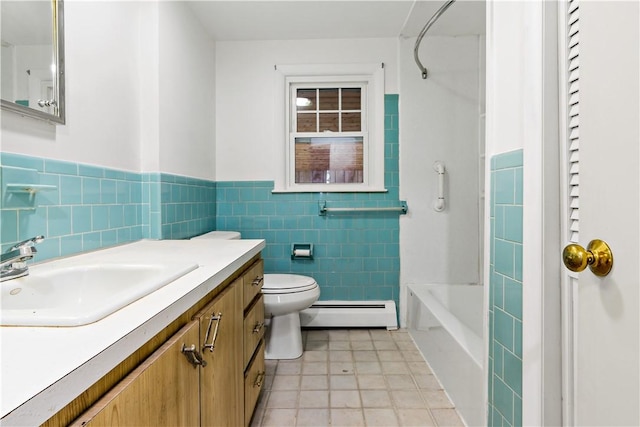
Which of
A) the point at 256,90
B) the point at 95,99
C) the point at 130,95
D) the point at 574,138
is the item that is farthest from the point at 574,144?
the point at 256,90

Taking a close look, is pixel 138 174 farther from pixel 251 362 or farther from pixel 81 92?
pixel 251 362

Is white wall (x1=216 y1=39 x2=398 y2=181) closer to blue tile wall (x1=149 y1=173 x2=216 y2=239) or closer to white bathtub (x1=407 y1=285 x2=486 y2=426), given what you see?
blue tile wall (x1=149 y1=173 x2=216 y2=239)

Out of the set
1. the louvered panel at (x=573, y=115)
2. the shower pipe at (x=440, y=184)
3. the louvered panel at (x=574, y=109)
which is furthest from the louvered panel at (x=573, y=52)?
the shower pipe at (x=440, y=184)

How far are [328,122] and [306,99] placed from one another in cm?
26

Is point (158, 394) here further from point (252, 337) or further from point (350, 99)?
point (350, 99)

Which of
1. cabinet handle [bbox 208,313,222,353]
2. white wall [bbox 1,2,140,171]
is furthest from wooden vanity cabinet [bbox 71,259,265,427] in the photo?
white wall [bbox 1,2,140,171]

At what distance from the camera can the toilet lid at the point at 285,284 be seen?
1942 mm

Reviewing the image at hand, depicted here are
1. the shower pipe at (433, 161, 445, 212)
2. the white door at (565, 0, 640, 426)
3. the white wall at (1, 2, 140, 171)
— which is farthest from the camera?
the shower pipe at (433, 161, 445, 212)

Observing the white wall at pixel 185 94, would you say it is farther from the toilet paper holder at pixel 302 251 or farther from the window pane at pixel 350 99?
the window pane at pixel 350 99

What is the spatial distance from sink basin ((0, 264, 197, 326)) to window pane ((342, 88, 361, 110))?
6.84 feet

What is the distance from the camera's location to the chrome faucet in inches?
29.5

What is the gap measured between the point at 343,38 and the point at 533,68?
6.41 feet

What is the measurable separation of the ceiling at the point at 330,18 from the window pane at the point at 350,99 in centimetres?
40

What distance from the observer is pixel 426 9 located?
2.16 m
